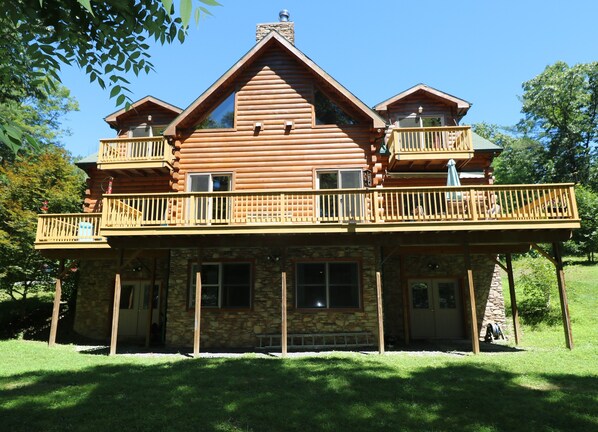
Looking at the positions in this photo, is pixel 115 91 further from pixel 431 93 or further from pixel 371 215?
pixel 431 93

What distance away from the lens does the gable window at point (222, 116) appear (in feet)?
48.7

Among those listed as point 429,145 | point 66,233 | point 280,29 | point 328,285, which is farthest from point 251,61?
point 66,233

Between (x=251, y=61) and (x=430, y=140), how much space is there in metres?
7.44

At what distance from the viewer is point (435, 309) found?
50.6ft

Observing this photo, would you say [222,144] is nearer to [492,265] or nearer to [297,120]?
[297,120]

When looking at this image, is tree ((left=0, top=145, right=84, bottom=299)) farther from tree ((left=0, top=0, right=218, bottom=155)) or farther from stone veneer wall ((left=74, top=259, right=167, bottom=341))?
tree ((left=0, top=0, right=218, bottom=155))

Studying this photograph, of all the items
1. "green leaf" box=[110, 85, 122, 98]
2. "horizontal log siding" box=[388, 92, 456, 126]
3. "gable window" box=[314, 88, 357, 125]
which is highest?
"horizontal log siding" box=[388, 92, 456, 126]

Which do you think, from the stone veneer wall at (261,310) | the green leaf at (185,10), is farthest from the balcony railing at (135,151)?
the green leaf at (185,10)

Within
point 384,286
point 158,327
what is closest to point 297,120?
point 384,286

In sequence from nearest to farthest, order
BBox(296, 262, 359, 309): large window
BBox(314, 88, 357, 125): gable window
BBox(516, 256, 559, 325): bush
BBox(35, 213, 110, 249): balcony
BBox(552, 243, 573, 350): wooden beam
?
BBox(552, 243, 573, 350): wooden beam → BBox(296, 262, 359, 309): large window → BBox(35, 213, 110, 249): balcony → BBox(314, 88, 357, 125): gable window → BBox(516, 256, 559, 325): bush

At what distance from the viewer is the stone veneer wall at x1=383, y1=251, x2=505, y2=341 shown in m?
15.2

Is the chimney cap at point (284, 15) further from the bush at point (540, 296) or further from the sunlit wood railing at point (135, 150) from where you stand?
the bush at point (540, 296)

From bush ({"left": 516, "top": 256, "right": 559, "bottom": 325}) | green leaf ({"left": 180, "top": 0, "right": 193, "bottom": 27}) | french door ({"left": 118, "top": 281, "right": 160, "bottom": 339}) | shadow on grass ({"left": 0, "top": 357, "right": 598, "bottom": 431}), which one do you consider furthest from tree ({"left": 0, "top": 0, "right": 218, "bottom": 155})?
bush ({"left": 516, "top": 256, "right": 559, "bottom": 325})

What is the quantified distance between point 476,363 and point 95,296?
47.6 feet
